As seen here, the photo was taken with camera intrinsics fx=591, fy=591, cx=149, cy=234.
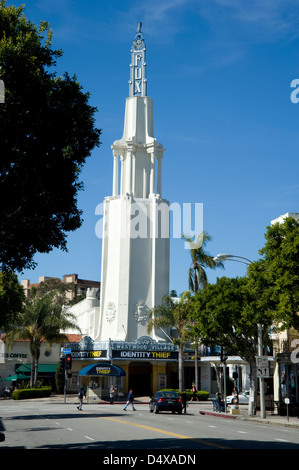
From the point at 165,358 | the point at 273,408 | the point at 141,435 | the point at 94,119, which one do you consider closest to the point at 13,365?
the point at 165,358

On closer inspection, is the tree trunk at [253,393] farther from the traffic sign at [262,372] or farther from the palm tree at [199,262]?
the palm tree at [199,262]

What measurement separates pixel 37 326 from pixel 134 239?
15.5 m

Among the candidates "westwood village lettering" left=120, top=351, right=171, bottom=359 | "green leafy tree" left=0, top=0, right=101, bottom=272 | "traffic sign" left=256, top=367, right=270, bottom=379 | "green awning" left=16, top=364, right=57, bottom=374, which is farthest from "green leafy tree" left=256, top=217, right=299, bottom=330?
"green awning" left=16, top=364, right=57, bottom=374

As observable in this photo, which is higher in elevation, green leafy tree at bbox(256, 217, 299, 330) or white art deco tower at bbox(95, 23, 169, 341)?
white art deco tower at bbox(95, 23, 169, 341)

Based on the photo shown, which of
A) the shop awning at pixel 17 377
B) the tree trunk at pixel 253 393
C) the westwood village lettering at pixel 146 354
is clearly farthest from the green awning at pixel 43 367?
the tree trunk at pixel 253 393

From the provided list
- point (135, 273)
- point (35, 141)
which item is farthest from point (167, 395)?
point (135, 273)

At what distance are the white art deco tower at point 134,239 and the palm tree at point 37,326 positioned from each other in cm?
823

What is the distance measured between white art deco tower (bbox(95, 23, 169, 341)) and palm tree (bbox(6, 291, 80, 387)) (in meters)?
8.23

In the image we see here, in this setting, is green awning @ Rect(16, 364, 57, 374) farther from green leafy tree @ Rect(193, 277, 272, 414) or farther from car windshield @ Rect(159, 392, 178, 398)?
green leafy tree @ Rect(193, 277, 272, 414)

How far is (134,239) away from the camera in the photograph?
68.1m

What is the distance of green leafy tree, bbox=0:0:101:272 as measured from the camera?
14812 mm
